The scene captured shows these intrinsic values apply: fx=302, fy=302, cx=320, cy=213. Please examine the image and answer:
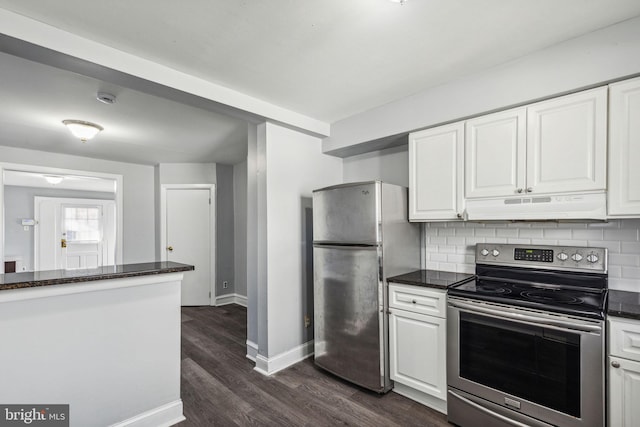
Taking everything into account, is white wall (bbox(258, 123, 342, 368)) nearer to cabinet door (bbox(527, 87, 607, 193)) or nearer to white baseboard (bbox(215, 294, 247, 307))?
cabinet door (bbox(527, 87, 607, 193))

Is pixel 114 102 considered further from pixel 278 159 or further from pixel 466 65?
pixel 466 65

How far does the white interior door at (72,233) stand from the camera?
6.64 m

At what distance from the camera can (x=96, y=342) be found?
1724 millimetres

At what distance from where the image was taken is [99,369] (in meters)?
1.73

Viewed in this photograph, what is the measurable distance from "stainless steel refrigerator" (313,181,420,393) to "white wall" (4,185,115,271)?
23.6 feet

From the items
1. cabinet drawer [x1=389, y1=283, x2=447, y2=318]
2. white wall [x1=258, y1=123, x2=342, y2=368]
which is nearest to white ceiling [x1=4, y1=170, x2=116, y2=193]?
white wall [x1=258, y1=123, x2=342, y2=368]

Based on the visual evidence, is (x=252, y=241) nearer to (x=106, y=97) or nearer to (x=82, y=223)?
(x=106, y=97)

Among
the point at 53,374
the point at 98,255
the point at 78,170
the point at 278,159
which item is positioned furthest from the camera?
the point at 98,255

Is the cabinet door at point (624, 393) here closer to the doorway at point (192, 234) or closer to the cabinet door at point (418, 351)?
the cabinet door at point (418, 351)

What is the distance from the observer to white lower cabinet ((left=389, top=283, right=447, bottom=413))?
2.08m

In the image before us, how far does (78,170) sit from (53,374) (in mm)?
3817

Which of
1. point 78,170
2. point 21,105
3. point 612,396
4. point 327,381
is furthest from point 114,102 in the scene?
point 612,396

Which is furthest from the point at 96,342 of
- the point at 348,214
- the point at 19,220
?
the point at 19,220

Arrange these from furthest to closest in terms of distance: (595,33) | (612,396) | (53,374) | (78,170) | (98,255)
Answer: (98,255) → (78,170) → (595,33) → (53,374) → (612,396)
